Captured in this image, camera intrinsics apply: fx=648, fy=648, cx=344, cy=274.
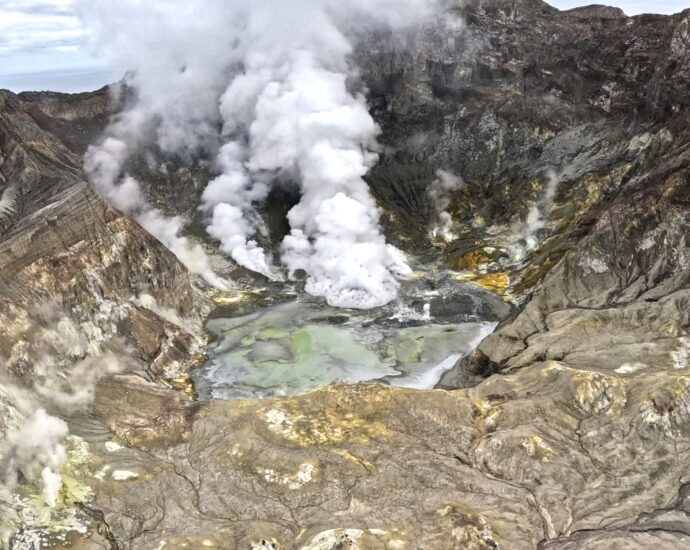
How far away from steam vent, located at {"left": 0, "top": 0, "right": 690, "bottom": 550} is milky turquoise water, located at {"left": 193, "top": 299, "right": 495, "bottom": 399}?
32 centimetres

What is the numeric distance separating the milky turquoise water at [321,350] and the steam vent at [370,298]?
321mm

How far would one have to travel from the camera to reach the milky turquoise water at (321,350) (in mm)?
50188

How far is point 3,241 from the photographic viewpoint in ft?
161

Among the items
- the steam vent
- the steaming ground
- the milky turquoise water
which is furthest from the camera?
the steaming ground

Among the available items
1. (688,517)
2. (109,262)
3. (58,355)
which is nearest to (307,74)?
(109,262)

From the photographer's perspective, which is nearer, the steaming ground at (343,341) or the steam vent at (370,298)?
the steam vent at (370,298)

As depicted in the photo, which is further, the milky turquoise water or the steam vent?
the milky turquoise water

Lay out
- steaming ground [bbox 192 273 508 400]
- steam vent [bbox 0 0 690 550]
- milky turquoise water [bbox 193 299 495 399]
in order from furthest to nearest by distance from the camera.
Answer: steaming ground [bbox 192 273 508 400] → milky turquoise water [bbox 193 299 495 399] → steam vent [bbox 0 0 690 550]

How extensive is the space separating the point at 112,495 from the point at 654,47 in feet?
271

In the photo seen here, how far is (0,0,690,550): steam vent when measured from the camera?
1280 inches

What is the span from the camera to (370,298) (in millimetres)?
65625

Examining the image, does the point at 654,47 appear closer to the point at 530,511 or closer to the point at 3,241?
the point at 530,511

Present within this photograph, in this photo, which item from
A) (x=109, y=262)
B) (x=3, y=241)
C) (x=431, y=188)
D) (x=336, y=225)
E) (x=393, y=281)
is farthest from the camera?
(x=431, y=188)

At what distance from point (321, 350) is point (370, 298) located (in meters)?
11.9
